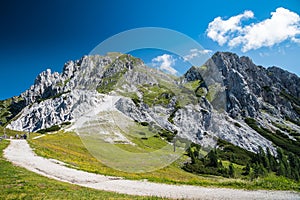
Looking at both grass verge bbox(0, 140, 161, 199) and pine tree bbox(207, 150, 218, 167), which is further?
pine tree bbox(207, 150, 218, 167)

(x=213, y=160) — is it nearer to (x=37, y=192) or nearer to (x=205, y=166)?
(x=205, y=166)

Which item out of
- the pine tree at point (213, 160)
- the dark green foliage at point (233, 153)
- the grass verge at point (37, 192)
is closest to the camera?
the grass verge at point (37, 192)

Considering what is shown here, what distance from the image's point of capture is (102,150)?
17.7 m

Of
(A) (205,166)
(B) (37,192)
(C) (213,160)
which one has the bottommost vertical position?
(A) (205,166)

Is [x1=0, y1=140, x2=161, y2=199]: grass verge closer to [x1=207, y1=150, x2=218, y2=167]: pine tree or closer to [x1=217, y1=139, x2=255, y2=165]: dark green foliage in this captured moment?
[x1=207, y1=150, x2=218, y2=167]: pine tree

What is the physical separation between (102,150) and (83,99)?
151288 mm

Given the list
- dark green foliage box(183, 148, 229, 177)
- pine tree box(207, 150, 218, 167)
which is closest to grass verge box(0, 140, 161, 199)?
dark green foliage box(183, 148, 229, 177)

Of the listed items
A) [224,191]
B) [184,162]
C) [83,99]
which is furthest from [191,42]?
[83,99]

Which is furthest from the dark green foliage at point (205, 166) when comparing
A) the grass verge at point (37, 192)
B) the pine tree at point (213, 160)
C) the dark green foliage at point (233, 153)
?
the grass verge at point (37, 192)

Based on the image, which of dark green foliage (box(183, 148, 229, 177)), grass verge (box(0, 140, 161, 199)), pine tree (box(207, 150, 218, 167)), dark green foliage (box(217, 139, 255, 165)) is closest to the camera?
grass verge (box(0, 140, 161, 199))

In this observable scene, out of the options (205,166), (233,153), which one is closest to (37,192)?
(205,166)

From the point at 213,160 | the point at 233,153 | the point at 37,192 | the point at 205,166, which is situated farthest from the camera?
the point at 233,153

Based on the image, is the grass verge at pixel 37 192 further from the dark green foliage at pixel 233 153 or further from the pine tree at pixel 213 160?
the dark green foliage at pixel 233 153

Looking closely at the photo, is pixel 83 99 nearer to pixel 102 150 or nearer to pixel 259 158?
pixel 259 158
